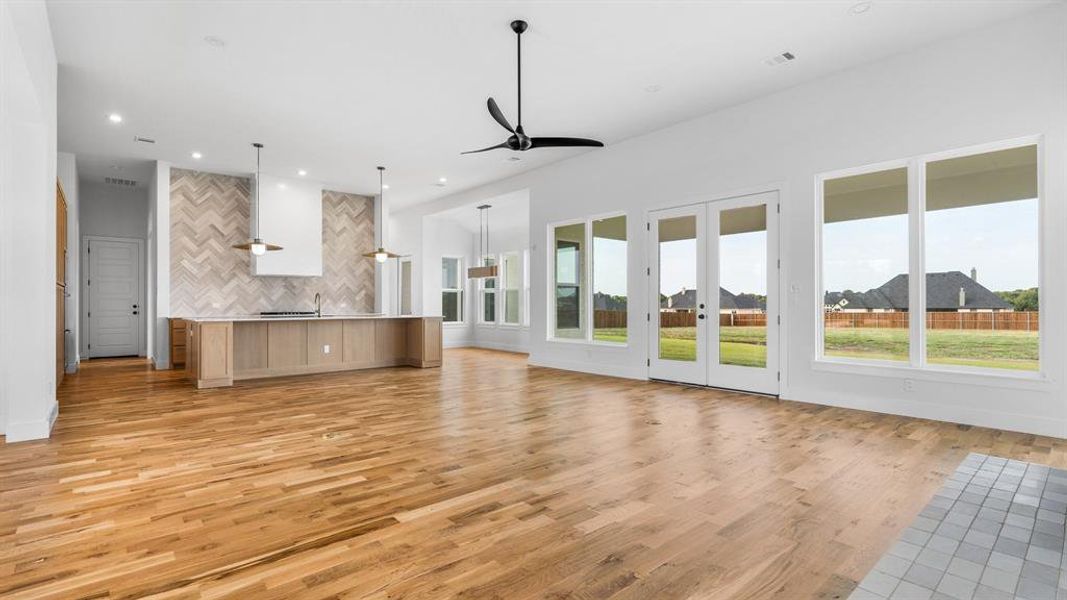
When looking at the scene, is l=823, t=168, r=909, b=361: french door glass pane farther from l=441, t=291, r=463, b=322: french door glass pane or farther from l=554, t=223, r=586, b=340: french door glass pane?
l=441, t=291, r=463, b=322: french door glass pane

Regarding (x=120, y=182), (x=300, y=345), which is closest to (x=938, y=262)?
(x=300, y=345)

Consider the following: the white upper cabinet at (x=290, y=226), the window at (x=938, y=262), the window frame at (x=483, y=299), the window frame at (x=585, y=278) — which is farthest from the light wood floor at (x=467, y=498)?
the window frame at (x=483, y=299)

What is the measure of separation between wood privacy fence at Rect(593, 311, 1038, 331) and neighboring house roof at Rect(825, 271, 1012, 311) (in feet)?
0.25

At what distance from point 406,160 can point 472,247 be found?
4968 millimetres

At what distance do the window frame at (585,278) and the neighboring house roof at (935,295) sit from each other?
9.27 feet

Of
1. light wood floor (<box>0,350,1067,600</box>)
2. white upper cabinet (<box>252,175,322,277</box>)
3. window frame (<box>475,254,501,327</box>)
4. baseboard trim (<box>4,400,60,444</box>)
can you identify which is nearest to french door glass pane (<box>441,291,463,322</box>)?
window frame (<box>475,254,501,327</box>)

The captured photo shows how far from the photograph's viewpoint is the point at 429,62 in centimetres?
493

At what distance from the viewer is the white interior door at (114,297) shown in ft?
32.0

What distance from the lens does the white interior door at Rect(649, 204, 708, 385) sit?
253 inches

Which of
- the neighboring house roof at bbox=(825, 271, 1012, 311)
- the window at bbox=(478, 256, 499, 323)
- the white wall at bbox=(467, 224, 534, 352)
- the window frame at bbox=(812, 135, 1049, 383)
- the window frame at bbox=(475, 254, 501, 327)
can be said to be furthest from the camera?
the window at bbox=(478, 256, 499, 323)

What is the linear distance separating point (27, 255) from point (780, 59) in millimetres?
6604

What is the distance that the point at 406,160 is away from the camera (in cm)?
832

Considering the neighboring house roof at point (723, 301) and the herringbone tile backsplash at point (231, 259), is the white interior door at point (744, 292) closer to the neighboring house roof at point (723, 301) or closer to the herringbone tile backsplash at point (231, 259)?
the neighboring house roof at point (723, 301)

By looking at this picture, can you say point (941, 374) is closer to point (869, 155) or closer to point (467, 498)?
point (869, 155)
